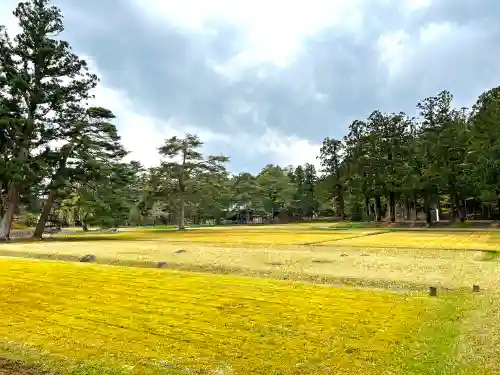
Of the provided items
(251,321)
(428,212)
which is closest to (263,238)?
(251,321)

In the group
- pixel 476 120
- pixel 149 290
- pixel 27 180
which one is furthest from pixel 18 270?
pixel 476 120

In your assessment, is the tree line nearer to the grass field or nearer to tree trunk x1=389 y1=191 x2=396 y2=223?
tree trunk x1=389 y1=191 x2=396 y2=223

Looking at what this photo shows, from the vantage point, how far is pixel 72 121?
39188 millimetres

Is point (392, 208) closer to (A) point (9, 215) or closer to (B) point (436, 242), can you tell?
(B) point (436, 242)

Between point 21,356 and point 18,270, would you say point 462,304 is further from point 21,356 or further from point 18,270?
point 18,270

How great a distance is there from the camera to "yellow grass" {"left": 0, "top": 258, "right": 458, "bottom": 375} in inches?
263

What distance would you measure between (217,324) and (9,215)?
3463 centimetres

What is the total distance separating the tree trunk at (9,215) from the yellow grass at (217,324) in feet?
87.9

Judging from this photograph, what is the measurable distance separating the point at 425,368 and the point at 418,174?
2030 inches

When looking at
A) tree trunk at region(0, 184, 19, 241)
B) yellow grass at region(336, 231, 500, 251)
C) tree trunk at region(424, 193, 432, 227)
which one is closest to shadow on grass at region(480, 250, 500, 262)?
yellow grass at region(336, 231, 500, 251)

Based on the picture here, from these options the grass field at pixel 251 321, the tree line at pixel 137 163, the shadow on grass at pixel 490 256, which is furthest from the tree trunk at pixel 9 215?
the shadow on grass at pixel 490 256

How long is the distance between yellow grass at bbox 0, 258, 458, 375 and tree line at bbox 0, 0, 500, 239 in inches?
1040

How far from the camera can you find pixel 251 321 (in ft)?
28.7

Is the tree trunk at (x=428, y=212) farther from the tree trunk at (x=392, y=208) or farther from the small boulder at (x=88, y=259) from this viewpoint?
the small boulder at (x=88, y=259)
